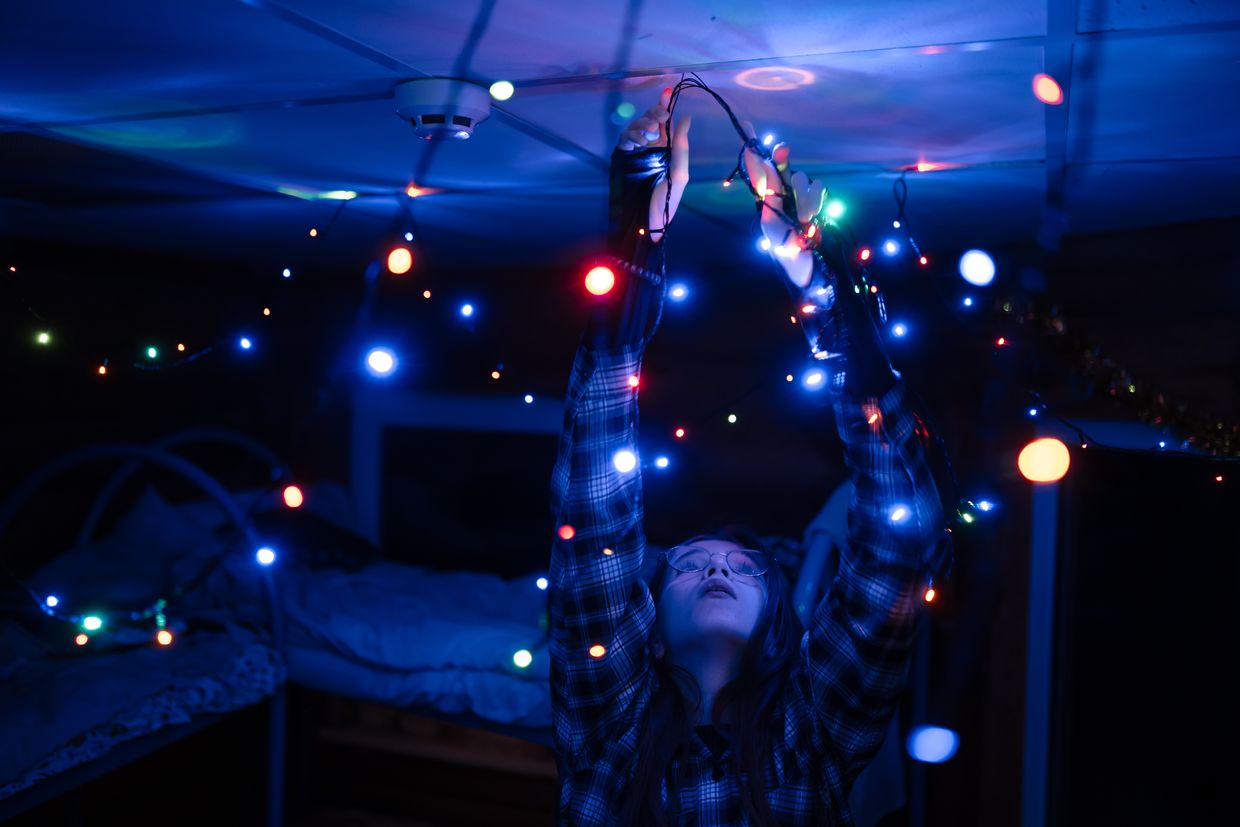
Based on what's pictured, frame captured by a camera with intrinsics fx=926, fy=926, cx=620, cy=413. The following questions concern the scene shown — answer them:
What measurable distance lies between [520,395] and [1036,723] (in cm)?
224

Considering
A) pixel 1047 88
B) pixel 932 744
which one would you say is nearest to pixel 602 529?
pixel 1047 88

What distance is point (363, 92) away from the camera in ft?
4.24

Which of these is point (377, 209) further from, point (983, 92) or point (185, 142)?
point (983, 92)

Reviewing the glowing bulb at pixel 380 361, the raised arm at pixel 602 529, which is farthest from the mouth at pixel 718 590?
the glowing bulb at pixel 380 361

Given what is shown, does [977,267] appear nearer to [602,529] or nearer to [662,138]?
[662,138]

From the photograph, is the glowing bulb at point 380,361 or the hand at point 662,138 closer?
the hand at point 662,138

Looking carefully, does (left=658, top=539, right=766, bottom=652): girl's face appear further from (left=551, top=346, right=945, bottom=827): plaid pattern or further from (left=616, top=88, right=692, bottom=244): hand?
(left=616, top=88, right=692, bottom=244): hand

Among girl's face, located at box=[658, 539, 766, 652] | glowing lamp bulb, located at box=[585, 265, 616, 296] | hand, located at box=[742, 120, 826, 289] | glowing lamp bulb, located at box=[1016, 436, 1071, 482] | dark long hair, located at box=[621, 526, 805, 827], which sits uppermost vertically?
hand, located at box=[742, 120, 826, 289]

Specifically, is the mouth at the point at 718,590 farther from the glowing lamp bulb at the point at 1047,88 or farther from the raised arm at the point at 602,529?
the glowing lamp bulb at the point at 1047,88

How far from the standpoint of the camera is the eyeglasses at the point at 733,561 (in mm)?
1656

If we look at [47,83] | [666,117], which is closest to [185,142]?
[47,83]

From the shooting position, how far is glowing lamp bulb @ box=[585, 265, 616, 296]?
129 centimetres

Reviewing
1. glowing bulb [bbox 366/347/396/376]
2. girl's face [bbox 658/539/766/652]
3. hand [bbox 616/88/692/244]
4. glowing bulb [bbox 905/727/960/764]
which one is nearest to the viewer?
hand [bbox 616/88/692/244]

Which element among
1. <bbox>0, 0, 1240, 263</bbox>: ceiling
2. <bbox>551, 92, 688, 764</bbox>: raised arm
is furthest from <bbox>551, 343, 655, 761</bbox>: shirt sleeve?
<bbox>0, 0, 1240, 263</bbox>: ceiling
